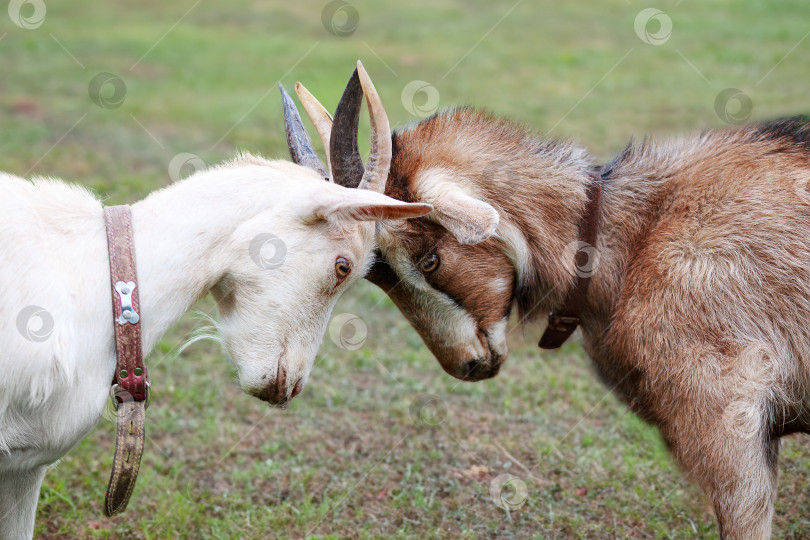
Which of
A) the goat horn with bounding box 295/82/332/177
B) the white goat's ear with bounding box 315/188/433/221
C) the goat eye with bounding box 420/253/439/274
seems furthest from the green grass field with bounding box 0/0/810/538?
the goat horn with bounding box 295/82/332/177

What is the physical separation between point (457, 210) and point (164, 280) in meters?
1.25

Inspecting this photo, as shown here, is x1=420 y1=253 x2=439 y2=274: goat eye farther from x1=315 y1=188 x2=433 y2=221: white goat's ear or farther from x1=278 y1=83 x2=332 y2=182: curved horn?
x1=315 y1=188 x2=433 y2=221: white goat's ear

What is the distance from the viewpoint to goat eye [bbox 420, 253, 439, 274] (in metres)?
3.91

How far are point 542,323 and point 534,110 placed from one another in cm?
836

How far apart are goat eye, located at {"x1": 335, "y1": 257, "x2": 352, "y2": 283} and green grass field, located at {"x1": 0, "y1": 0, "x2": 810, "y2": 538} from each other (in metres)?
0.92

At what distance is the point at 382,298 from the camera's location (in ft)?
24.4

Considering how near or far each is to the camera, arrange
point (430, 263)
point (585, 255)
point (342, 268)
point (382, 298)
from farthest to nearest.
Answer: point (382, 298)
point (585, 255)
point (430, 263)
point (342, 268)

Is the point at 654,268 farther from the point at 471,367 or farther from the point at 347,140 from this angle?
the point at 347,140

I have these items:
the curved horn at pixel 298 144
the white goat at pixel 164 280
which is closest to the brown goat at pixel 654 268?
the curved horn at pixel 298 144

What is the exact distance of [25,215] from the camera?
3.04m

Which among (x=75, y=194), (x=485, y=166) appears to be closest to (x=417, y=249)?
(x=485, y=166)

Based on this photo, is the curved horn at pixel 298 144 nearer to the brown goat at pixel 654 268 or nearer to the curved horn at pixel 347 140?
the curved horn at pixel 347 140

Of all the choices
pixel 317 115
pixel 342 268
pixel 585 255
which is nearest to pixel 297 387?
pixel 342 268

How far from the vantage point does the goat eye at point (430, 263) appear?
391cm
